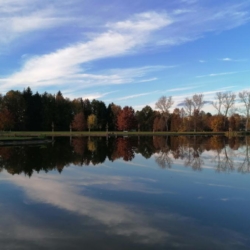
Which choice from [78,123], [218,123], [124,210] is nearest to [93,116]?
[78,123]

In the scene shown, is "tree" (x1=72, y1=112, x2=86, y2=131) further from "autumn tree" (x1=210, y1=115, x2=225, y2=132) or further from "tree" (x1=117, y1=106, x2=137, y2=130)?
"autumn tree" (x1=210, y1=115, x2=225, y2=132)

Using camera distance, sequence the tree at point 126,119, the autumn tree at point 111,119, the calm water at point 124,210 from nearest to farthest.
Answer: the calm water at point 124,210 < the tree at point 126,119 < the autumn tree at point 111,119

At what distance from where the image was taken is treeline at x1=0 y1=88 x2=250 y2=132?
76500 mm

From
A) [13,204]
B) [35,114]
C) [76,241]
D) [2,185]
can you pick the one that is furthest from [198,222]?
[35,114]

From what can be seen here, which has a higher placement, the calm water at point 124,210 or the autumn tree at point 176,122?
the autumn tree at point 176,122

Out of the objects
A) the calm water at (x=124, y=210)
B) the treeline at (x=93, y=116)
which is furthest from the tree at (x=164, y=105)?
the calm water at (x=124, y=210)

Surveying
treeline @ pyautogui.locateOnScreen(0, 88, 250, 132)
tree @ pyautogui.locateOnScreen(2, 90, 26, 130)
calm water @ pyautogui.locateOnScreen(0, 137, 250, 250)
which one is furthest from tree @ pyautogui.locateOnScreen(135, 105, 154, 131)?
calm water @ pyautogui.locateOnScreen(0, 137, 250, 250)

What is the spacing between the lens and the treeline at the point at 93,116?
76.5 meters

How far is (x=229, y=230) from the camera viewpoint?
6266 millimetres

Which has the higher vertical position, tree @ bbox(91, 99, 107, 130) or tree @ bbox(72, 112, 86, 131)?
tree @ bbox(91, 99, 107, 130)

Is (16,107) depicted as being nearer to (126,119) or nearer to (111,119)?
(111,119)

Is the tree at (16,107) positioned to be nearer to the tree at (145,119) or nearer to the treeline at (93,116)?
the treeline at (93,116)

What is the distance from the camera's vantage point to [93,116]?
80.1 m

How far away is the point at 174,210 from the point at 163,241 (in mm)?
2085
